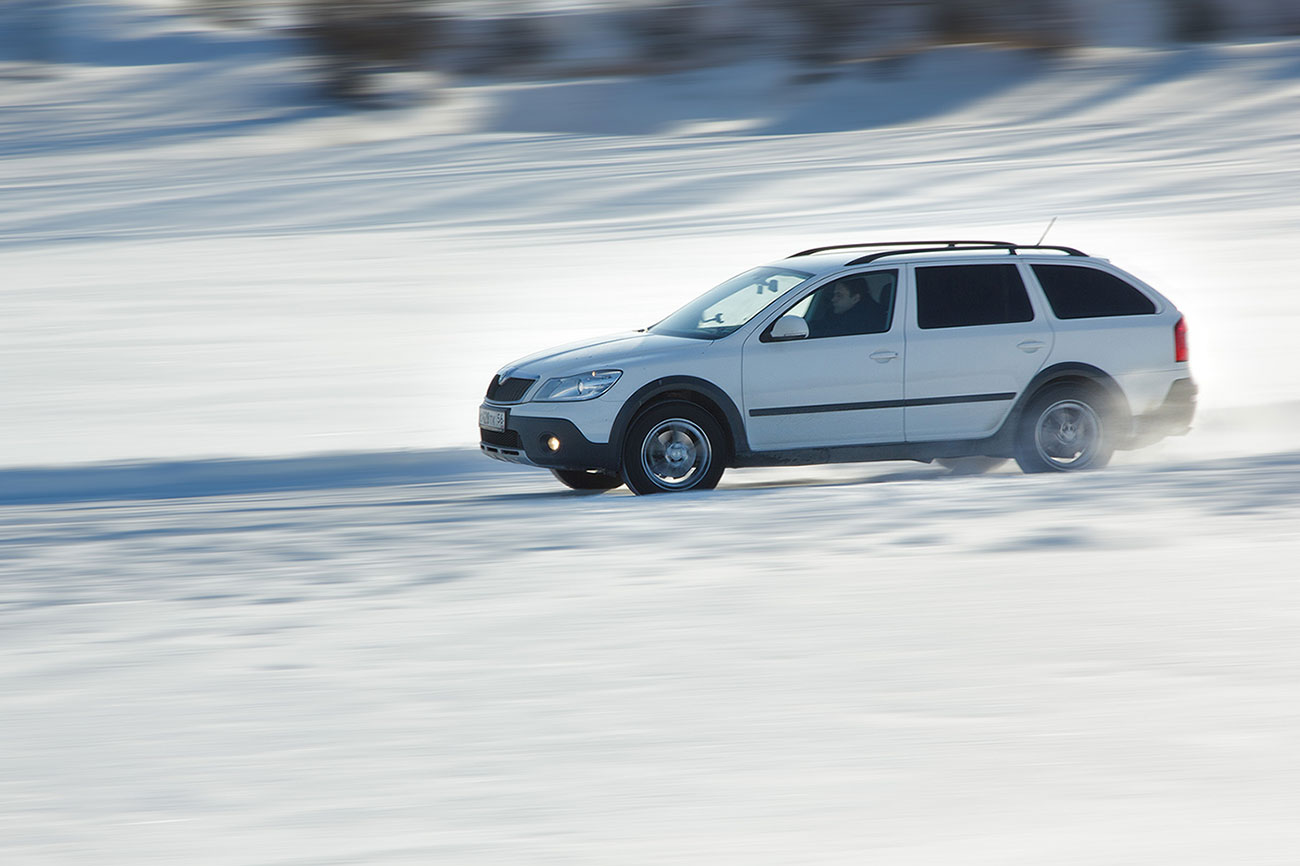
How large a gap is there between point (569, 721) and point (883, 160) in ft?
67.0

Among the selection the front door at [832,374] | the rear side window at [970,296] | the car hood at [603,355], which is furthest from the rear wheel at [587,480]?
the rear side window at [970,296]

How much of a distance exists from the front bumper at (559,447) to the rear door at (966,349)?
184 centimetres

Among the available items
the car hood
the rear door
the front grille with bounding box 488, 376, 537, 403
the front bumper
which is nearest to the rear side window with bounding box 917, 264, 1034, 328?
the rear door

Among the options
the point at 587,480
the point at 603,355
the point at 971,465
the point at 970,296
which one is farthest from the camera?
the point at 971,465

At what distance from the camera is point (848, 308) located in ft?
30.9

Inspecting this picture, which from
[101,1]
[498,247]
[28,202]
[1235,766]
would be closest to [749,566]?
[1235,766]

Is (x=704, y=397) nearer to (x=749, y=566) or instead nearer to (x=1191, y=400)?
(x=749, y=566)

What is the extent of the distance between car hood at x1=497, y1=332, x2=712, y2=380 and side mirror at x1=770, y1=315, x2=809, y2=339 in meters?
0.40

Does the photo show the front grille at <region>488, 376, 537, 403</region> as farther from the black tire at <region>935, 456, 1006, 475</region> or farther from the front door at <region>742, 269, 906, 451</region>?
the black tire at <region>935, 456, 1006, 475</region>

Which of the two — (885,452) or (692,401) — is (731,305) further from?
(885,452)

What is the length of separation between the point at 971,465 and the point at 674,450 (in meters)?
2.51

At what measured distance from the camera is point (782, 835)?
4.05 meters

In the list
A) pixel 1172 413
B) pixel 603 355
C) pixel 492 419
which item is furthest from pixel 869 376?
pixel 492 419

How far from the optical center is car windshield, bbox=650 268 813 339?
9.50 metres
